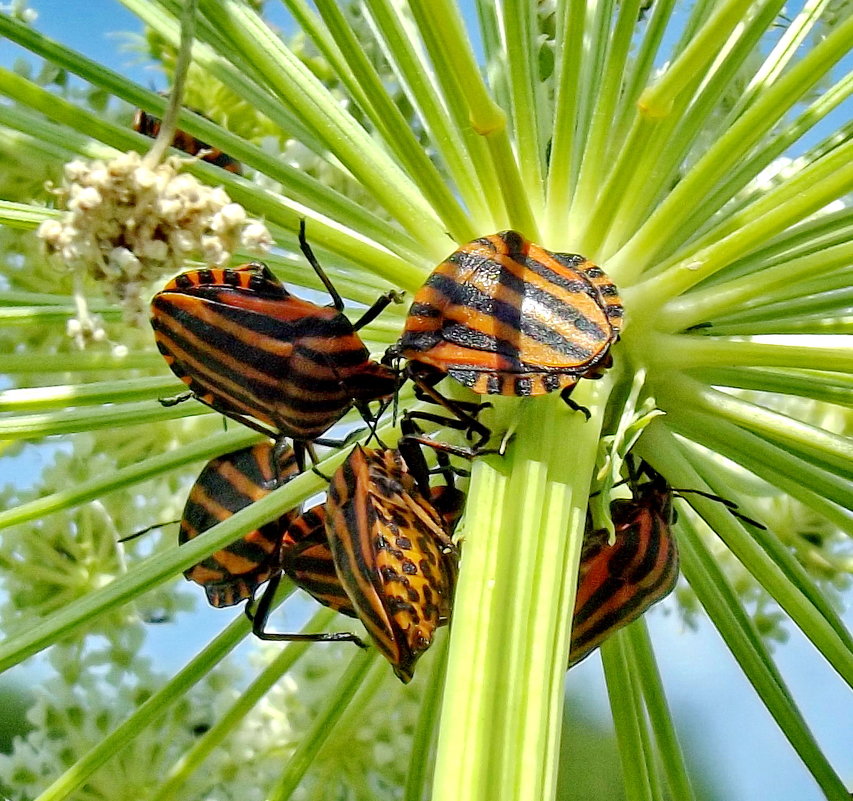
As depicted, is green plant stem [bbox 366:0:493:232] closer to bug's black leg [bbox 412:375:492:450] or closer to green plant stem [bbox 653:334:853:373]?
bug's black leg [bbox 412:375:492:450]

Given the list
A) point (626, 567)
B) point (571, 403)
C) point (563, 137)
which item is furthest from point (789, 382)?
point (563, 137)

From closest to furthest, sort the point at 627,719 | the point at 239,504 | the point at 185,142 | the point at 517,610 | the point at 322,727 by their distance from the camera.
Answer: the point at 517,610 < the point at 627,719 < the point at 239,504 < the point at 322,727 < the point at 185,142

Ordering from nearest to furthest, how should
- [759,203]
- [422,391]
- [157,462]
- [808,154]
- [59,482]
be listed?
[759,203] → [422,391] → [157,462] → [808,154] → [59,482]

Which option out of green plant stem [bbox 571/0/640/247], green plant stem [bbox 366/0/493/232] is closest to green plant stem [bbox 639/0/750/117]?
green plant stem [bbox 571/0/640/247]

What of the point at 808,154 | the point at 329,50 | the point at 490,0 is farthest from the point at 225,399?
the point at 808,154

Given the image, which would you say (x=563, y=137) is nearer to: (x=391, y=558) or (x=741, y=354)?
(x=741, y=354)

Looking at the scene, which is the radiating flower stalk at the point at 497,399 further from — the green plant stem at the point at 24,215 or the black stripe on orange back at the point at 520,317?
the black stripe on orange back at the point at 520,317

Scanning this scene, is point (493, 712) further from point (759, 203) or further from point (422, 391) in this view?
point (759, 203)

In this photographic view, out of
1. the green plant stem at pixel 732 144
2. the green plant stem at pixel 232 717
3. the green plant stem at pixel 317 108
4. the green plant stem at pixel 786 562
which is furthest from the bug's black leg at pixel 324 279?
the green plant stem at pixel 232 717
